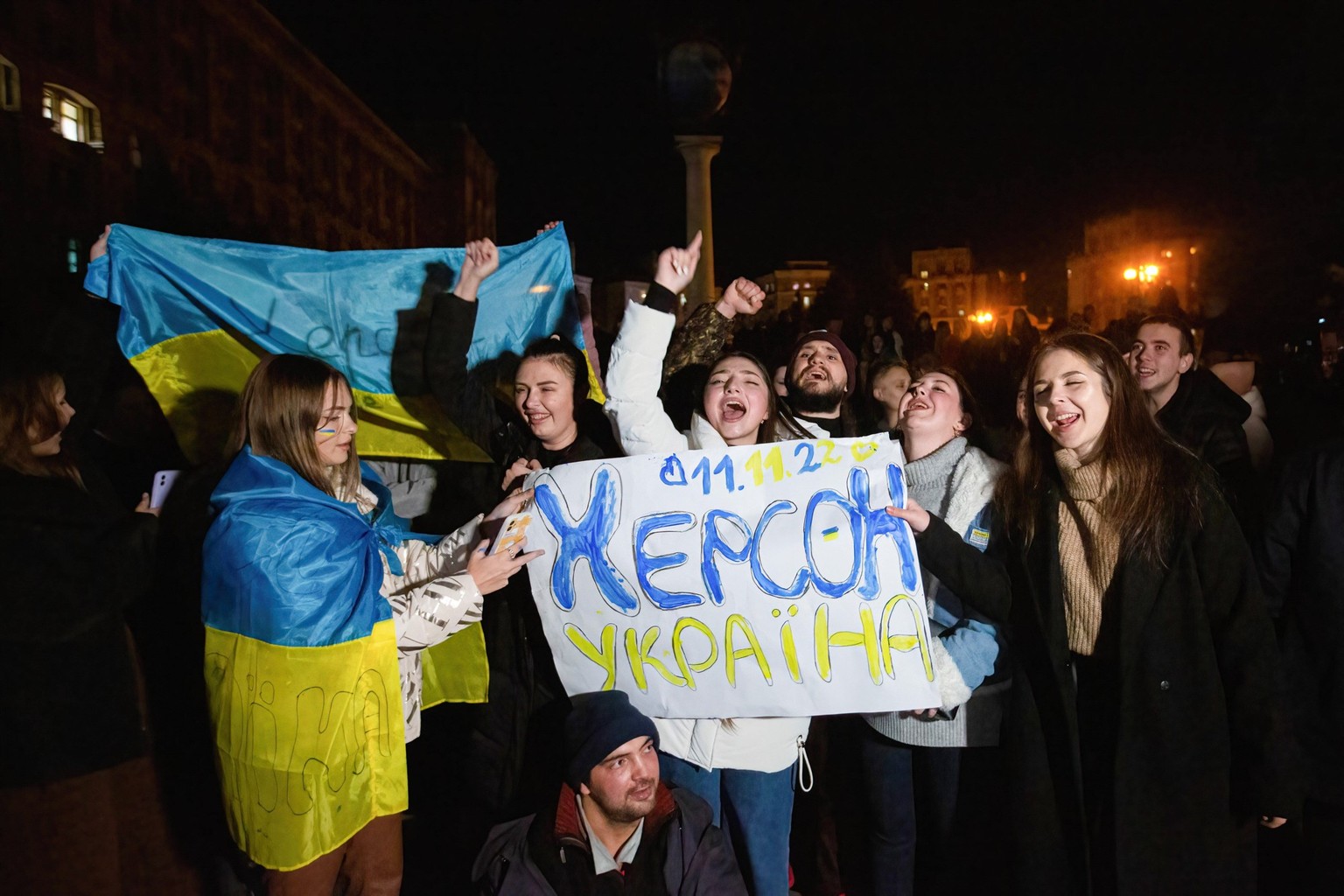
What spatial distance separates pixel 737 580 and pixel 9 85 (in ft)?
51.8

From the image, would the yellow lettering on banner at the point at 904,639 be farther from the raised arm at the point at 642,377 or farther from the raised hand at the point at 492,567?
the raised hand at the point at 492,567

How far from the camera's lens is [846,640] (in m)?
2.65

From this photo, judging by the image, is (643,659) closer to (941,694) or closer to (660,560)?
(660,560)

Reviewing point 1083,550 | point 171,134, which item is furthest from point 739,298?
point 171,134

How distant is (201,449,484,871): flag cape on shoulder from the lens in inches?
90.9

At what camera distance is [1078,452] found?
2598 millimetres

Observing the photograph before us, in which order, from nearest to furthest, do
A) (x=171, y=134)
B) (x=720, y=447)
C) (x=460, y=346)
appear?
1. (x=720, y=447)
2. (x=460, y=346)
3. (x=171, y=134)

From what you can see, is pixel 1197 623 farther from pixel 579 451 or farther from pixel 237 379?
pixel 237 379

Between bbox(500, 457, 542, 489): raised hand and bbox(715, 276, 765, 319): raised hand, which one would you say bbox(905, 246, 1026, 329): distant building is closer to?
bbox(715, 276, 765, 319): raised hand

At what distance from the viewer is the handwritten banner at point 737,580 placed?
2.62 meters

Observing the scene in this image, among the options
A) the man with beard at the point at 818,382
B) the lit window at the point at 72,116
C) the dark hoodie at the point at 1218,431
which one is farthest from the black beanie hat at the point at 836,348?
the lit window at the point at 72,116

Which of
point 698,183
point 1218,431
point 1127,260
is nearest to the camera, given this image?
point 1218,431

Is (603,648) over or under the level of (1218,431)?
under

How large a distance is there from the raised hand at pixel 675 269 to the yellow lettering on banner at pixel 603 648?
3.69 ft
